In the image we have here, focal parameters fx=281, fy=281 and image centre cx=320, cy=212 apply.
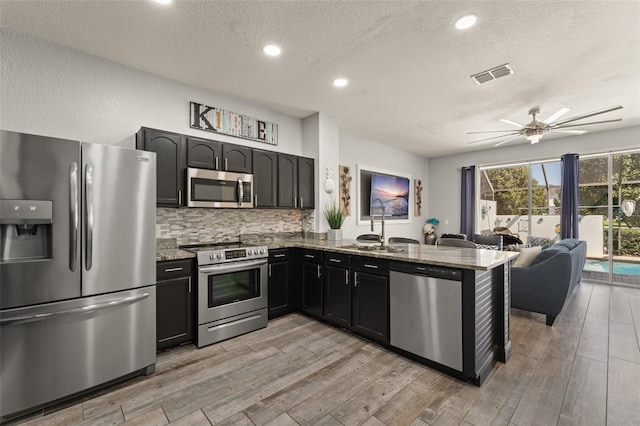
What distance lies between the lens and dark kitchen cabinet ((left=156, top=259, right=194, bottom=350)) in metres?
2.56

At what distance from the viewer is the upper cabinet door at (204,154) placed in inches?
119

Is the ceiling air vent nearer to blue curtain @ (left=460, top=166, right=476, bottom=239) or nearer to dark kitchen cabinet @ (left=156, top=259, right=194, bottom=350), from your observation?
dark kitchen cabinet @ (left=156, top=259, right=194, bottom=350)

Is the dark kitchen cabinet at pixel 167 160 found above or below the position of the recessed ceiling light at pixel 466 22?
below

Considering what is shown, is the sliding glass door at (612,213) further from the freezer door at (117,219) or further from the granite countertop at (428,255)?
the freezer door at (117,219)

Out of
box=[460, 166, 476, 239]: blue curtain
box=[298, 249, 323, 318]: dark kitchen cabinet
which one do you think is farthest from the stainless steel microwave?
box=[460, 166, 476, 239]: blue curtain

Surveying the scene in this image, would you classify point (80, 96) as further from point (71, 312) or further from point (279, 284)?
point (279, 284)

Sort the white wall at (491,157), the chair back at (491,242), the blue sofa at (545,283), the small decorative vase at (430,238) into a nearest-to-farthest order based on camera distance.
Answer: the blue sofa at (545,283), the chair back at (491,242), the white wall at (491,157), the small decorative vase at (430,238)

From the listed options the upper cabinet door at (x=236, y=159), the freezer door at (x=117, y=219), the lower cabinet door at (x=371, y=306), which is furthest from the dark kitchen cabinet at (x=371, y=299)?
the freezer door at (x=117, y=219)

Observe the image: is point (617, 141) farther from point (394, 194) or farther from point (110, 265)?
point (110, 265)

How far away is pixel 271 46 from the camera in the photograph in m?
2.56

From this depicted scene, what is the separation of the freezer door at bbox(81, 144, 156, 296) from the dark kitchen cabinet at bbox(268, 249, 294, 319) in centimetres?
134

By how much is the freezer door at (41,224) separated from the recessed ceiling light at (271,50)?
1.70m

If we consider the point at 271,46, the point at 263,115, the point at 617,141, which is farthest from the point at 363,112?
the point at 617,141

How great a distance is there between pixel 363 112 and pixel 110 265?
12.0 feet
